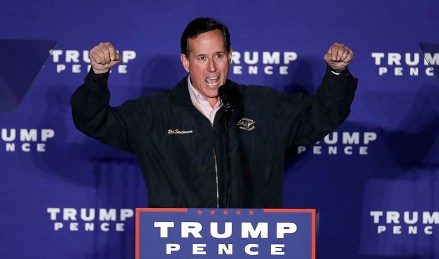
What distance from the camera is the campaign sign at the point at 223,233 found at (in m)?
1.51

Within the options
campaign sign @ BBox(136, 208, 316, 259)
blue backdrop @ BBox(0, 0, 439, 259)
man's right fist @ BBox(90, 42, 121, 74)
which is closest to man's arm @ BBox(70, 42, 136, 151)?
man's right fist @ BBox(90, 42, 121, 74)

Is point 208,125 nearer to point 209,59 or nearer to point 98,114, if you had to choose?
point 209,59

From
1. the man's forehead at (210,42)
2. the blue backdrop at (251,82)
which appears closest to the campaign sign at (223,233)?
the man's forehead at (210,42)

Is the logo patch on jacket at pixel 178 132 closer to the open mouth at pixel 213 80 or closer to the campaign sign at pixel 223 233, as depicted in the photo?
the open mouth at pixel 213 80

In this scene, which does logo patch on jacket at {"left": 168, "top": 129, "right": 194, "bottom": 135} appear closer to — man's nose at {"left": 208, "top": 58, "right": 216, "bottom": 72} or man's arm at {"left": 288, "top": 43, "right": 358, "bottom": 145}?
man's nose at {"left": 208, "top": 58, "right": 216, "bottom": 72}

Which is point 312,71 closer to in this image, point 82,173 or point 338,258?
point 338,258

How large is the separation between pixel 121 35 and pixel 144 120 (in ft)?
2.25

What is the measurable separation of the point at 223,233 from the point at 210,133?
1.84ft

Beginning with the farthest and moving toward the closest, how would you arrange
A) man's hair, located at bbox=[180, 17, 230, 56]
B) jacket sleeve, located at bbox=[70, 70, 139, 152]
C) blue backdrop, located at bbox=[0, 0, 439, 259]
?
blue backdrop, located at bbox=[0, 0, 439, 259] → man's hair, located at bbox=[180, 17, 230, 56] → jacket sleeve, located at bbox=[70, 70, 139, 152]

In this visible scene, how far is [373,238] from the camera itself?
2.78 m

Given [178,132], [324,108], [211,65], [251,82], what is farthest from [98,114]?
[251,82]

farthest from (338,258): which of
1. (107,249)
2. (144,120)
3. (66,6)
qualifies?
(66,6)

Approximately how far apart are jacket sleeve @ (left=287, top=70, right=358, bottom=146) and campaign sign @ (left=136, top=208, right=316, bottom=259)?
1.74ft

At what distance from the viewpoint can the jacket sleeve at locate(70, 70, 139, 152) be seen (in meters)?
1.93
